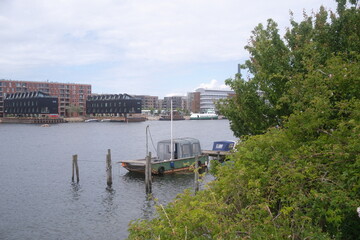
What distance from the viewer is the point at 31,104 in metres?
184

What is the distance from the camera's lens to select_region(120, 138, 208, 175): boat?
35719 millimetres

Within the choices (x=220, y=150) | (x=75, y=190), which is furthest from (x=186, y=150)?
(x=75, y=190)

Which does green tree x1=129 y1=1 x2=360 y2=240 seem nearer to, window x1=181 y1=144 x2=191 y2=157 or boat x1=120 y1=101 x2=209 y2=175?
boat x1=120 y1=101 x2=209 y2=175

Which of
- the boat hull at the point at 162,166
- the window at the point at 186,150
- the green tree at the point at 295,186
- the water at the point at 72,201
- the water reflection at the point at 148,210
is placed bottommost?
the water at the point at 72,201

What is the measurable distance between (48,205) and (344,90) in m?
23.9

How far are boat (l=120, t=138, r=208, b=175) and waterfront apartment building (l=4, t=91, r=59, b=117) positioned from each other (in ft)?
518

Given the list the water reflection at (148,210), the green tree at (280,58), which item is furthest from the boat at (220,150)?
the green tree at (280,58)

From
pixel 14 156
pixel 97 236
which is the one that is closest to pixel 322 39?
pixel 97 236

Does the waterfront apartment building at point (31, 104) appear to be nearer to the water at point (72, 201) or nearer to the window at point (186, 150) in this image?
the water at point (72, 201)

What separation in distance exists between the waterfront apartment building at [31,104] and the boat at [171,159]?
158 meters

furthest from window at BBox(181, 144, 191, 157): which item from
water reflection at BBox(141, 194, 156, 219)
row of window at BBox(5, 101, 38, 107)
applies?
row of window at BBox(5, 101, 38, 107)

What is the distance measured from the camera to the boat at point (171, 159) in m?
35.7

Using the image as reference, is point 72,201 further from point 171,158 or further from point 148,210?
point 171,158

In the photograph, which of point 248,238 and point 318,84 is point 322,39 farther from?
point 248,238
